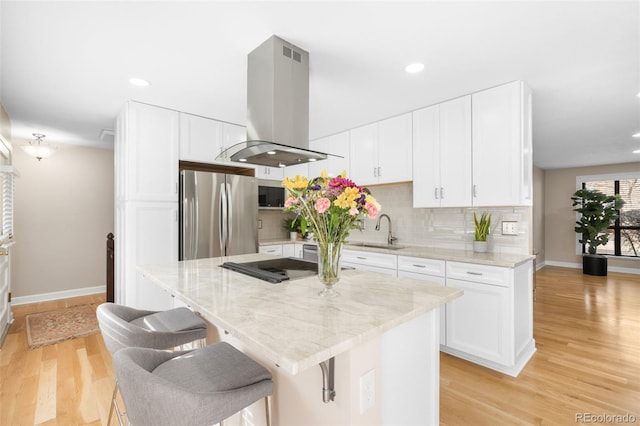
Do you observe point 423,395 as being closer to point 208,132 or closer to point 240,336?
point 240,336

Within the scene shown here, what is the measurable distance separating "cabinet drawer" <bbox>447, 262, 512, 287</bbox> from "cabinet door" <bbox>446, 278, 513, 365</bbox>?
0.13 ft

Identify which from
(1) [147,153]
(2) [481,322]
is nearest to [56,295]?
(1) [147,153]

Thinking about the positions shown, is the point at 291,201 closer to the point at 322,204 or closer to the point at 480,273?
the point at 322,204

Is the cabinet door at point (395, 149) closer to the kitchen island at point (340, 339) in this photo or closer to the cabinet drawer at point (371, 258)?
the cabinet drawer at point (371, 258)

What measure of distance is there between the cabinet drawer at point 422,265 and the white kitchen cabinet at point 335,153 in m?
1.49

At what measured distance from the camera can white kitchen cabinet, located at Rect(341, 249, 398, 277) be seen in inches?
126

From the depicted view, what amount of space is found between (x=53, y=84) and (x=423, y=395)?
12.1ft

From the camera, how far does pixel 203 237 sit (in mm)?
3482

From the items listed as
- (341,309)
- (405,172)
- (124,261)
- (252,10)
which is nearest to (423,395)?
(341,309)

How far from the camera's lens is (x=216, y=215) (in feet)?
11.7

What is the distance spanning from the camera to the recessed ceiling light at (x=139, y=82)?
262 centimetres

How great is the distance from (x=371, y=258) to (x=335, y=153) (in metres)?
1.74

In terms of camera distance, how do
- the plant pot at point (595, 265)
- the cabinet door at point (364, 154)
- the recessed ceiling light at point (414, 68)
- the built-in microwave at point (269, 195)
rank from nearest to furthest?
the recessed ceiling light at point (414, 68), the cabinet door at point (364, 154), the built-in microwave at point (269, 195), the plant pot at point (595, 265)

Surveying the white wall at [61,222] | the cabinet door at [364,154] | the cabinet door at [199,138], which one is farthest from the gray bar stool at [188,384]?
the white wall at [61,222]
